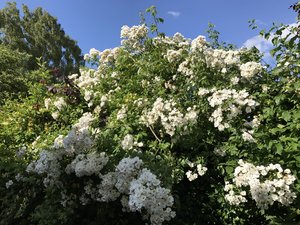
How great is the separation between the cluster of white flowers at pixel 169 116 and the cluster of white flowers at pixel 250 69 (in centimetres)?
71

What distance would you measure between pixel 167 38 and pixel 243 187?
9.56 ft

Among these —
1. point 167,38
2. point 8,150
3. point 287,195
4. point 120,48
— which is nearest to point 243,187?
point 287,195

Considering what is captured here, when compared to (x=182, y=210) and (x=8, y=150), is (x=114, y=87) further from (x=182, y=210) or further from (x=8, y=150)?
(x=182, y=210)

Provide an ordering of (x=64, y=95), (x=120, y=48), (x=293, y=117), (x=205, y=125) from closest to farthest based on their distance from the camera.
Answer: (x=293, y=117), (x=205, y=125), (x=64, y=95), (x=120, y=48)

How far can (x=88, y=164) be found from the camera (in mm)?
3004

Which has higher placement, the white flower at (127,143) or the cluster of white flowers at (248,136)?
the cluster of white flowers at (248,136)

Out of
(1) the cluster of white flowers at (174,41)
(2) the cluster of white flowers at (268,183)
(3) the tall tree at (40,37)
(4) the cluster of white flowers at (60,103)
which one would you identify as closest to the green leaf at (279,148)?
(2) the cluster of white flowers at (268,183)

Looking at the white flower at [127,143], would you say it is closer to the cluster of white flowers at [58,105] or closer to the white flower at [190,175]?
the white flower at [190,175]

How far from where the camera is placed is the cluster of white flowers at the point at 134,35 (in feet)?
18.5

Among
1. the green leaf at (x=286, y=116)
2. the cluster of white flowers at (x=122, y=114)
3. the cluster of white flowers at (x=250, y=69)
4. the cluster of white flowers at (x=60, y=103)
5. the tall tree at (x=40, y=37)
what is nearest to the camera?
the green leaf at (x=286, y=116)

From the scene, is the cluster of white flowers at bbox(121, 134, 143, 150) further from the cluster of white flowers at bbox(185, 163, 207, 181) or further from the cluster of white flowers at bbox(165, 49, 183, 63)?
the cluster of white flowers at bbox(165, 49, 183, 63)

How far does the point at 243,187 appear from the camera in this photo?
3.30 metres

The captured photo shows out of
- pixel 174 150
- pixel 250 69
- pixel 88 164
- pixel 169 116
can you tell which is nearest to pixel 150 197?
pixel 88 164

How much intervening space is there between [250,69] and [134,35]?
2186mm
